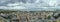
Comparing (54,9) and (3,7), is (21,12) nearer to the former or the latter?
(3,7)

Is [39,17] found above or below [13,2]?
below

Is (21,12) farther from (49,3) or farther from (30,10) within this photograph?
(49,3)

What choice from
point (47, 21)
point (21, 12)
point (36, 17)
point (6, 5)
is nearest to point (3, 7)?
point (6, 5)

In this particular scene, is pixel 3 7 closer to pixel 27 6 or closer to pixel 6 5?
pixel 6 5

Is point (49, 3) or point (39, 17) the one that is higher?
point (49, 3)

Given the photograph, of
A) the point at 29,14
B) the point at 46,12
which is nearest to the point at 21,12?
the point at 29,14

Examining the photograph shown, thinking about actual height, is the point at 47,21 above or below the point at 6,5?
below

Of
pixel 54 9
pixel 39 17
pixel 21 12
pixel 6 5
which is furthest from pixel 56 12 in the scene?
pixel 6 5
